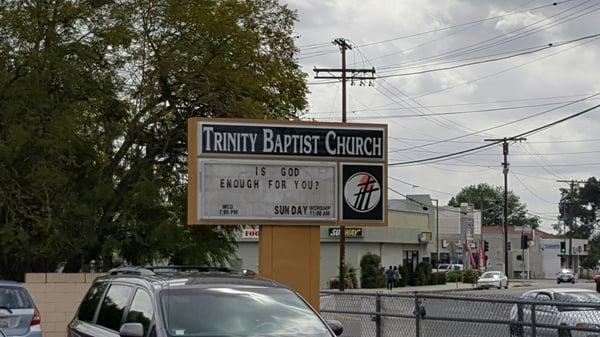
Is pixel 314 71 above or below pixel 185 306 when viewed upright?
above

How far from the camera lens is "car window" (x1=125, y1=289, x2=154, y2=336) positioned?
26.3ft

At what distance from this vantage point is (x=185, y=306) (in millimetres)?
7969

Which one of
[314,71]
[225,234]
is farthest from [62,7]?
[314,71]

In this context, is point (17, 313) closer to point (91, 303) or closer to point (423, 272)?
point (91, 303)

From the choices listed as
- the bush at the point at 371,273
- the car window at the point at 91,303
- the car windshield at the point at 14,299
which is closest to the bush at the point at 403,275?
the bush at the point at 371,273

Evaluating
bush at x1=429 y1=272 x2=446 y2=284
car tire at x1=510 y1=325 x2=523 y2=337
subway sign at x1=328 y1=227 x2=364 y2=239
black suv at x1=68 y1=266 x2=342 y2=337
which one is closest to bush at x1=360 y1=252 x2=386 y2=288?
subway sign at x1=328 y1=227 x2=364 y2=239

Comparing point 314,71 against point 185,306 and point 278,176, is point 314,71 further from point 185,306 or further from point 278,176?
point 185,306

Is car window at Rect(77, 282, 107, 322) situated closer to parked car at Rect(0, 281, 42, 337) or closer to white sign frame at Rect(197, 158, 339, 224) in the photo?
white sign frame at Rect(197, 158, 339, 224)

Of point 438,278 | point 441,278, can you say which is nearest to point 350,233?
point 438,278

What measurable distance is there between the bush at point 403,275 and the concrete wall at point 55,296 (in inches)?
1794

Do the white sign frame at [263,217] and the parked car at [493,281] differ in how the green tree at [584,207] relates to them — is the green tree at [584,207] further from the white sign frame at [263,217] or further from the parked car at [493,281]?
the white sign frame at [263,217]

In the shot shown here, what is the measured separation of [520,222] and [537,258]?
7905 cm

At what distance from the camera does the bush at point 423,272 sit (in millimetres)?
67250

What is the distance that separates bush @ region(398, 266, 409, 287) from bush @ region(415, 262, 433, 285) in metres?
1.28
